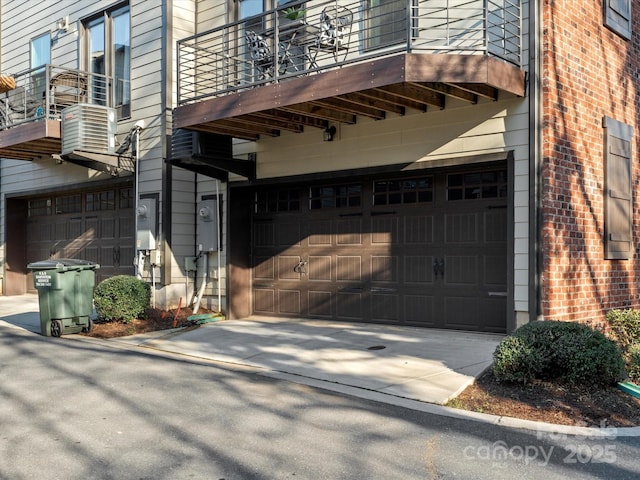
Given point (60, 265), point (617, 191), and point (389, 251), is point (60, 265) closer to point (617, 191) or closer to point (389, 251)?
point (389, 251)

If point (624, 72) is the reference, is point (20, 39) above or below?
above

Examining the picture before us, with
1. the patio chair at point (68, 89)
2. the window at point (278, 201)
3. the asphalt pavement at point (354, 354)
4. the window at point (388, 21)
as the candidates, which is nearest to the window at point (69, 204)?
the patio chair at point (68, 89)

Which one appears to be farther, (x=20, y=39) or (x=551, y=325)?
(x=20, y=39)

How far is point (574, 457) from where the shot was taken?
15.0 ft

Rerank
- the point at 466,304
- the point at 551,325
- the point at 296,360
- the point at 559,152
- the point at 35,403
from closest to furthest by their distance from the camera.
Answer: the point at 35,403 → the point at 551,325 → the point at 296,360 → the point at 559,152 → the point at 466,304

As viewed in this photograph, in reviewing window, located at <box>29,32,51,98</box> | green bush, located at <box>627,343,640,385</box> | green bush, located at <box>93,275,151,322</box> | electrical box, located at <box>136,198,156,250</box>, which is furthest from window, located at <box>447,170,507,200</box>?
window, located at <box>29,32,51,98</box>

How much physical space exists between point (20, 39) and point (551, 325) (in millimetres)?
14960

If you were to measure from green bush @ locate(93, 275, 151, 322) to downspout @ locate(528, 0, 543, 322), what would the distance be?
628cm

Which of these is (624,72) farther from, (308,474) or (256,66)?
(308,474)

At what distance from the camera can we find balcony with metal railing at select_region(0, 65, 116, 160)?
13.0 m

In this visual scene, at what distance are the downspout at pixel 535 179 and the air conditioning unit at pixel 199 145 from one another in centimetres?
508

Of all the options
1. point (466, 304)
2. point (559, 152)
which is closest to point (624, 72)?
point (559, 152)

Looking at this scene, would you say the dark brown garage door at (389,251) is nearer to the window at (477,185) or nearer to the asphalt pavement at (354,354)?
the window at (477,185)

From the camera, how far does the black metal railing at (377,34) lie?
8141 mm
